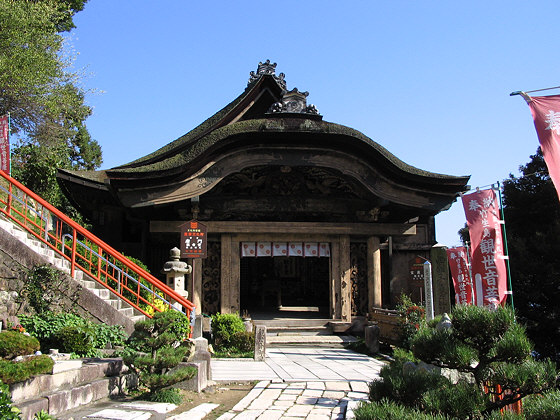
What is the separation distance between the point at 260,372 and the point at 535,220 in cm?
1897

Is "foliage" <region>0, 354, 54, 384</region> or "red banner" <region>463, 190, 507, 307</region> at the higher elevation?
"red banner" <region>463, 190, 507, 307</region>

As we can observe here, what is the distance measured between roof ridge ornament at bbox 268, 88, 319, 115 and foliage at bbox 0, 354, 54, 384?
34.5 feet

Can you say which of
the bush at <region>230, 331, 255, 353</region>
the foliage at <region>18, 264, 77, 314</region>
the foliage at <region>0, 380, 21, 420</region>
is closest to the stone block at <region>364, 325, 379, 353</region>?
the bush at <region>230, 331, 255, 353</region>

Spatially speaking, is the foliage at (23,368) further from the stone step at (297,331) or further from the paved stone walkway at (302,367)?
the stone step at (297,331)

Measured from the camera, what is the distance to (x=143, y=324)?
7.69 metres

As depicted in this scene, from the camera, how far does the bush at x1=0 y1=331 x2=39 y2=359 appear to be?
601 centimetres

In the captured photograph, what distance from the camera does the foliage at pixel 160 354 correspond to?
7.25 metres

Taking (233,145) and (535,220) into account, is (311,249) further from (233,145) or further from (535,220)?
(535,220)

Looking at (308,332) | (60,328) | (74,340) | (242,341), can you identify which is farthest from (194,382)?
(308,332)

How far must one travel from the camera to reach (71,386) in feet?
21.8

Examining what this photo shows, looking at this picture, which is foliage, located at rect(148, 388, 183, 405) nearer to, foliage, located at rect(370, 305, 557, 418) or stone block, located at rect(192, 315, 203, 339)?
stone block, located at rect(192, 315, 203, 339)

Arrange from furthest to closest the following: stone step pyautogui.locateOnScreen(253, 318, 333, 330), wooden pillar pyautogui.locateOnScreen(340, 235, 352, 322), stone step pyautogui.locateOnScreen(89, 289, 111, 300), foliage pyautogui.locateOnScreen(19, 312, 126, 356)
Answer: wooden pillar pyautogui.locateOnScreen(340, 235, 352, 322)
stone step pyautogui.locateOnScreen(253, 318, 333, 330)
stone step pyautogui.locateOnScreen(89, 289, 111, 300)
foliage pyautogui.locateOnScreen(19, 312, 126, 356)

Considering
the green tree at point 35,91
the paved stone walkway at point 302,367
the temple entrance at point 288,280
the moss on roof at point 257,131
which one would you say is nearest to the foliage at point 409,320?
the paved stone walkway at point 302,367

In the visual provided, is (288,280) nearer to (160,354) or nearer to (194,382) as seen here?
(194,382)
